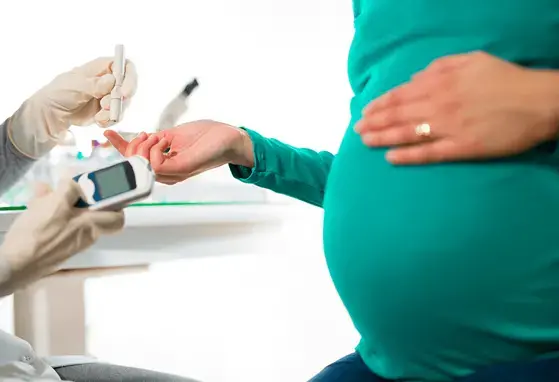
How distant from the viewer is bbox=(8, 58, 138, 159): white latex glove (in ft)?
2.97

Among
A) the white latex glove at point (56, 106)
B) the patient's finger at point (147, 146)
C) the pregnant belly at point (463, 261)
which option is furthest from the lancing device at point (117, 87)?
the pregnant belly at point (463, 261)

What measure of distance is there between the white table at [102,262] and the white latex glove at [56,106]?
Answer: 0.20 m

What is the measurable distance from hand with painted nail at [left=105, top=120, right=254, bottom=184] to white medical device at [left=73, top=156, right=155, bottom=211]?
0.61ft

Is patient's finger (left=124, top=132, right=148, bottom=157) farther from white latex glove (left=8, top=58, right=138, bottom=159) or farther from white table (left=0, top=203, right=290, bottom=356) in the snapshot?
white table (left=0, top=203, right=290, bottom=356)

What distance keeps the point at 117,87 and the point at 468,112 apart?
544 mm

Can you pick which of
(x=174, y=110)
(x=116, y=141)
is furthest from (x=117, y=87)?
(x=174, y=110)

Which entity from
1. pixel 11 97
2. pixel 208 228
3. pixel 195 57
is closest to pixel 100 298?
pixel 208 228

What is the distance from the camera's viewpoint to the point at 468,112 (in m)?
0.48

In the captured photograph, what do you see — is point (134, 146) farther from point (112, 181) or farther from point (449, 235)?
point (449, 235)

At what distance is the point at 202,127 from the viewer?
765 mm

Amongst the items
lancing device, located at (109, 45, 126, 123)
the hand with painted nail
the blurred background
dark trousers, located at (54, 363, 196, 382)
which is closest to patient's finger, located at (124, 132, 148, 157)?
the hand with painted nail

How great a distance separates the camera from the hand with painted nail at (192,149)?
2.38 feet

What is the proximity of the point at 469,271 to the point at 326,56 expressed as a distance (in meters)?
1.19

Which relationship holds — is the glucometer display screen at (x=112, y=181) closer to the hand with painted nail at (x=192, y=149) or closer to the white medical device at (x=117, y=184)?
the white medical device at (x=117, y=184)
